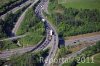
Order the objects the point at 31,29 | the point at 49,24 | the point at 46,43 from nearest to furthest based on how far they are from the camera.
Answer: the point at 46,43
the point at 31,29
the point at 49,24

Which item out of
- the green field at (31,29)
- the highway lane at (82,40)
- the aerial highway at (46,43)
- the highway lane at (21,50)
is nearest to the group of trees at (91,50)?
the aerial highway at (46,43)

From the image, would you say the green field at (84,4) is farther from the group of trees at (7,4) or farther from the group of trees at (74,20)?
the group of trees at (7,4)

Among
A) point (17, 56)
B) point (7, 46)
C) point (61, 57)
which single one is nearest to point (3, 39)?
point (7, 46)

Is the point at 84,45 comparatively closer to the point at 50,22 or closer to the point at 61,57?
the point at 61,57

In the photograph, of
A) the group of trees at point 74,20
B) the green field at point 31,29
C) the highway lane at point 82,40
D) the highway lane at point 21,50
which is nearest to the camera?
the highway lane at point 21,50

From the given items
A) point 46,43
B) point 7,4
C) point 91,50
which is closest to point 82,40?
point 91,50

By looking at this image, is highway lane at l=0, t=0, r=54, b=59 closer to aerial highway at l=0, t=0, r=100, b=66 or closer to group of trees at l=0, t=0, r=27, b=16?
aerial highway at l=0, t=0, r=100, b=66

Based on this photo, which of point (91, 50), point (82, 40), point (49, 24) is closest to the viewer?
point (91, 50)

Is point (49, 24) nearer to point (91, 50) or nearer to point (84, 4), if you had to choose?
point (84, 4)

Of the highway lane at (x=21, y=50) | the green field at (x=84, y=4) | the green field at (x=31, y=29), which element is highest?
the green field at (x=84, y=4)
